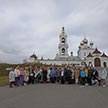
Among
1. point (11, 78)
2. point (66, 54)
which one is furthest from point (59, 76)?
point (66, 54)

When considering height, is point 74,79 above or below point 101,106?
above

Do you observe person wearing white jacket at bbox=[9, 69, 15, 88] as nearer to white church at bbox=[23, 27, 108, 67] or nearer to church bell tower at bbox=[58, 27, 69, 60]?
white church at bbox=[23, 27, 108, 67]

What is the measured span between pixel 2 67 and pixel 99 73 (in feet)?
81.6

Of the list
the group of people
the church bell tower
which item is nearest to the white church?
the church bell tower

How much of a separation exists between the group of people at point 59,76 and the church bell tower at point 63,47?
70.0 metres

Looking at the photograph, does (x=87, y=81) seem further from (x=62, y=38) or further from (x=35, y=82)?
(x=62, y=38)

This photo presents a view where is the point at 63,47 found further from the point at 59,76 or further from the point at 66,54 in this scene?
the point at 59,76

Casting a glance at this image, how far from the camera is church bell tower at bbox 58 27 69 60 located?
311 feet

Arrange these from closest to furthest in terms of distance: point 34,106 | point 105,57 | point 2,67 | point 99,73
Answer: point 34,106 → point 99,73 → point 2,67 → point 105,57

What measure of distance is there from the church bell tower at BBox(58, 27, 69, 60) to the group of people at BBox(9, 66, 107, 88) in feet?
230

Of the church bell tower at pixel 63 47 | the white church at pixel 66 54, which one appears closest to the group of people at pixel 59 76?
the white church at pixel 66 54

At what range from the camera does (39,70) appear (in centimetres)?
2494

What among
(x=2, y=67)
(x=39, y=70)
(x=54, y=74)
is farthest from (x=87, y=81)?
(x=2, y=67)

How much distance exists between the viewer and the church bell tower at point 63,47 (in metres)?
94.8
